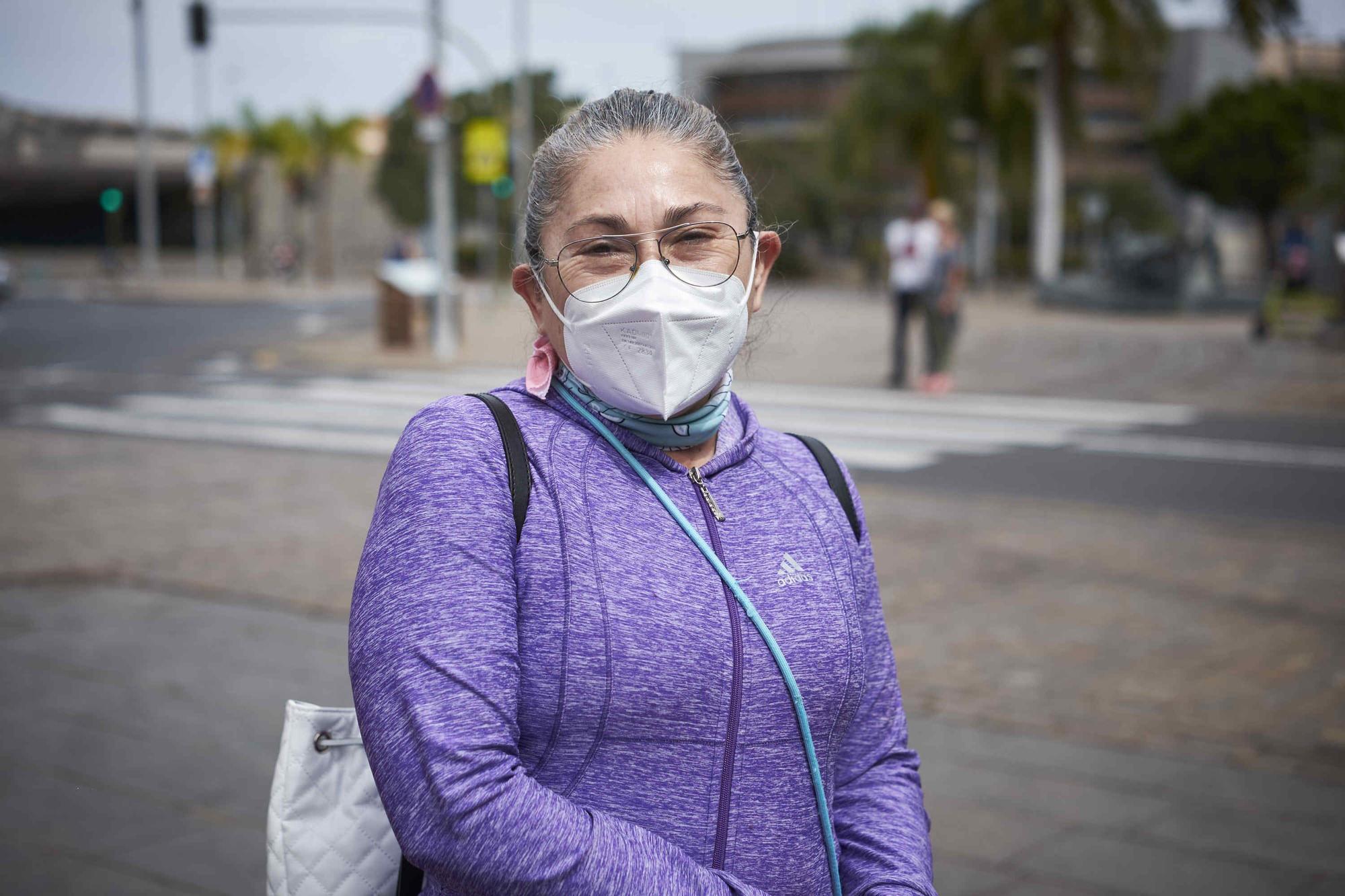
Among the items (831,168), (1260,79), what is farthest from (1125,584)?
(1260,79)

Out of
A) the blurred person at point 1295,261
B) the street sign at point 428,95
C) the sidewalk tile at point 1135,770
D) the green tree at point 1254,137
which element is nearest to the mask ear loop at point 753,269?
the sidewalk tile at point 1135,770

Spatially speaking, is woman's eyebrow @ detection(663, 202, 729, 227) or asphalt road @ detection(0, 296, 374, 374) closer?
woman's eyebrow @ detection(663, 202, 729, 227)

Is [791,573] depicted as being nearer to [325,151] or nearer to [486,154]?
[486,154]

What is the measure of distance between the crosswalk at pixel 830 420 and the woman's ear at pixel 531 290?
863cm

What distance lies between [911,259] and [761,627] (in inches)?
569

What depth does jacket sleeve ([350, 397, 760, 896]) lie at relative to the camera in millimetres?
1482

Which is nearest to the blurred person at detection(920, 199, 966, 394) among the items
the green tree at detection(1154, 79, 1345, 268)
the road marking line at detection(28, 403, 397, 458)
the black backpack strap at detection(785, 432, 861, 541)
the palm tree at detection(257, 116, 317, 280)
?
the road marking line at detection(28, 403, 397, 458)

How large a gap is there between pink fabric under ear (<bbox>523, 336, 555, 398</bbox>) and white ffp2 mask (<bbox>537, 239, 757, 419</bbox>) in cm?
5

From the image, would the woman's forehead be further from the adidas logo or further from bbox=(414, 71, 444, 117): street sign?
bbox=(414, 71, 444, 117): street sign

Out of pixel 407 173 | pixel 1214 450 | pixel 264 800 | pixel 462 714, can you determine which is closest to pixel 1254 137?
pixel 407 173

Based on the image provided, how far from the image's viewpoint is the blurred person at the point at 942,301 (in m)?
15.4

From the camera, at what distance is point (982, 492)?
30.9 feet

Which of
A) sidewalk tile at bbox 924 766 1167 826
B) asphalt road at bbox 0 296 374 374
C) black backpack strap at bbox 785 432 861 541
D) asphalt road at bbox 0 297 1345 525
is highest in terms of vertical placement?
black backpack strap at bbox 785 432 861 541

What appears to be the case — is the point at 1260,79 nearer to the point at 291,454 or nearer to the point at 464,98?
the point at 464,98
